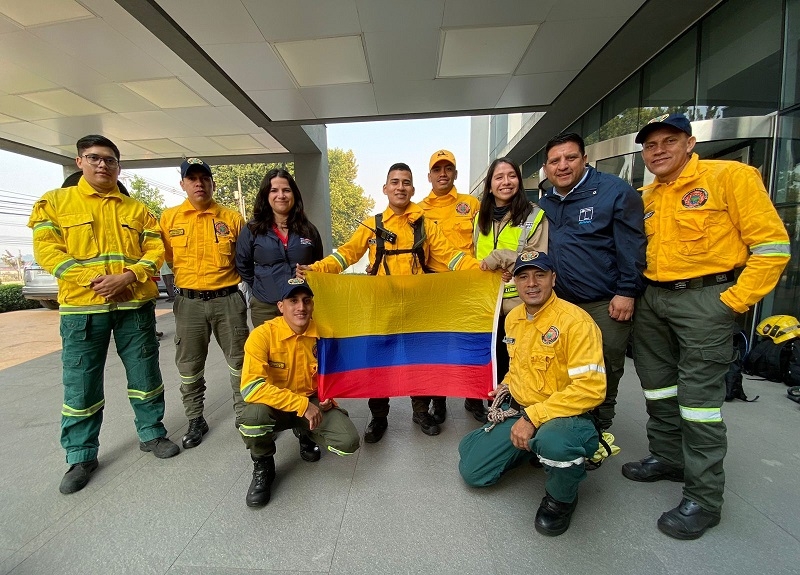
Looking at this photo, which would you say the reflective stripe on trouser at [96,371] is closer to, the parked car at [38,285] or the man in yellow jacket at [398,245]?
the man in yellow jacket at [398,245]

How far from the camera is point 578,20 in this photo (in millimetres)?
4133

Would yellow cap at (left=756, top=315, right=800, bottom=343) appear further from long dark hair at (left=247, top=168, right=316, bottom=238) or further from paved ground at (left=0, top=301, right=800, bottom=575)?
long dark hair at (left=247, top=168, right=316, bottom=238)

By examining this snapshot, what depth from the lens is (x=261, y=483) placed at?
219 centimetres

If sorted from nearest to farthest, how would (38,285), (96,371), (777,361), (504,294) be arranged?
(96,371) → (504,294) → (777,361) → (38,285)

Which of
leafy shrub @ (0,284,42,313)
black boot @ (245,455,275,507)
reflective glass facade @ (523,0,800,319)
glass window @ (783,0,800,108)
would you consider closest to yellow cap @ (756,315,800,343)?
reflective glass facade @ (523,0,800,319)

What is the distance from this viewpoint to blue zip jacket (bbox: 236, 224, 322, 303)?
2.81 meters

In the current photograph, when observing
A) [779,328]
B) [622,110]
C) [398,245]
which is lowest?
[779,328]

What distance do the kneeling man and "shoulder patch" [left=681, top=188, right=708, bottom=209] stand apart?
227 centimetres

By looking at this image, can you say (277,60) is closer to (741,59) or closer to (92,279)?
(92,279)

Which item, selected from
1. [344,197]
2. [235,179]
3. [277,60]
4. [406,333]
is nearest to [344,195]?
[344,197]

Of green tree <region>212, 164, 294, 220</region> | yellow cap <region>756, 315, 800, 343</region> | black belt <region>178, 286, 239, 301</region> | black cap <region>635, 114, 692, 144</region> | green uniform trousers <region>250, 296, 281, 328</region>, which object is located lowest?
yellow cap <region>756, 315, 800, 343</region>

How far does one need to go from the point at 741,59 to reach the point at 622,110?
201 cm

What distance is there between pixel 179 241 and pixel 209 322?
68 cm

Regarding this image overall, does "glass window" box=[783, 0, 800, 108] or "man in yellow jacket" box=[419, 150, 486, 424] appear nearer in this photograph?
"man in yellow jacket" box=[419, 150, 486, 424]
